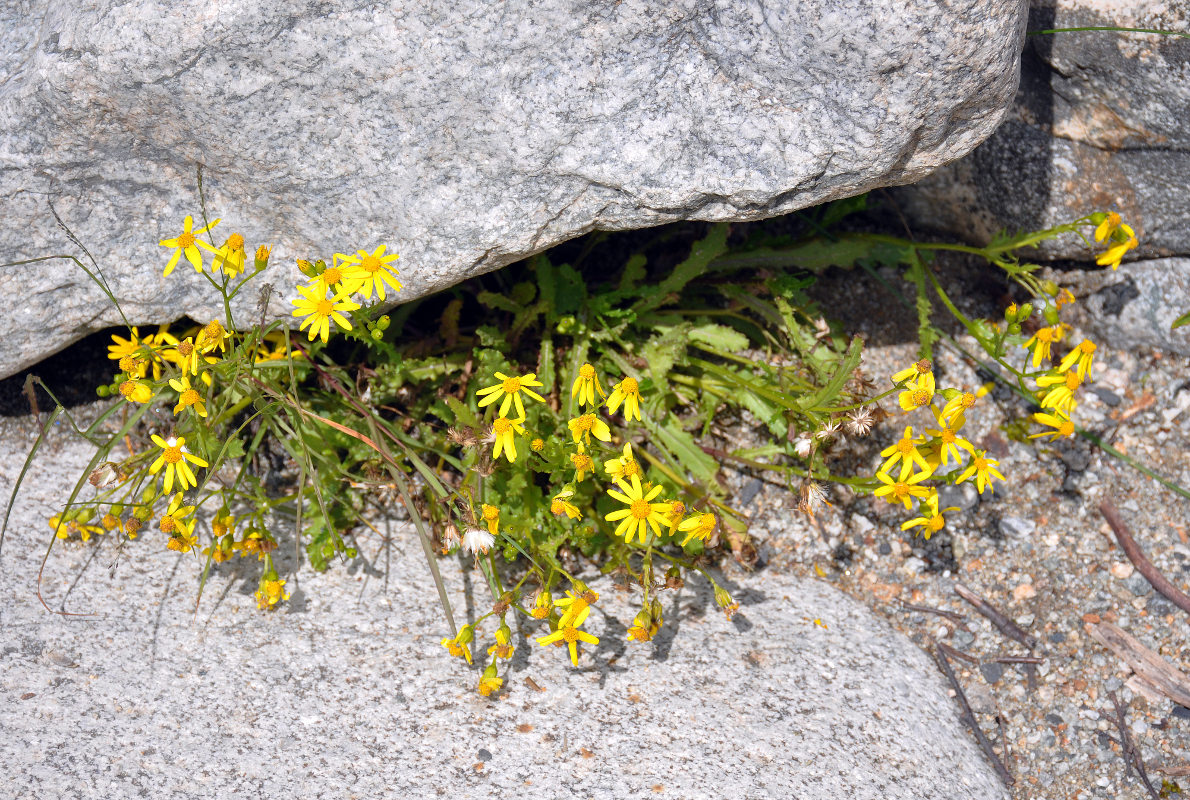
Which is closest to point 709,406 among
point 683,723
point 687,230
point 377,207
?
point 687,230

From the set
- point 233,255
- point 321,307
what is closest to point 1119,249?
point 321,307

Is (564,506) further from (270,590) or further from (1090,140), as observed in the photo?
(1090,140)

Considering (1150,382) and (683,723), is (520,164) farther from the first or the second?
(1150,382)

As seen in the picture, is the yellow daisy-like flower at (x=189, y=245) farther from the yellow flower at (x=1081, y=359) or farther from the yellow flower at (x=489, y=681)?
the yellow flower at (x=1081, y=359)

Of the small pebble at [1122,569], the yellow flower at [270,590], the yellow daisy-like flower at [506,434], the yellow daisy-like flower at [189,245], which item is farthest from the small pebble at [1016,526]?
the yellow daisy-like flower at [189,245]

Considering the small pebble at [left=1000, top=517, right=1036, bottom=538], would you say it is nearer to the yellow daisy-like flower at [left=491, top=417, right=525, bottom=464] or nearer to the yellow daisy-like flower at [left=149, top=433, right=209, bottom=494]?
the yellow daisy-like flower at [left=491, top=417, right=525, bottom=464]

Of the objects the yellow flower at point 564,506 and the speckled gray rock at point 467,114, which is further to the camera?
the yellow flower at point 564,506
